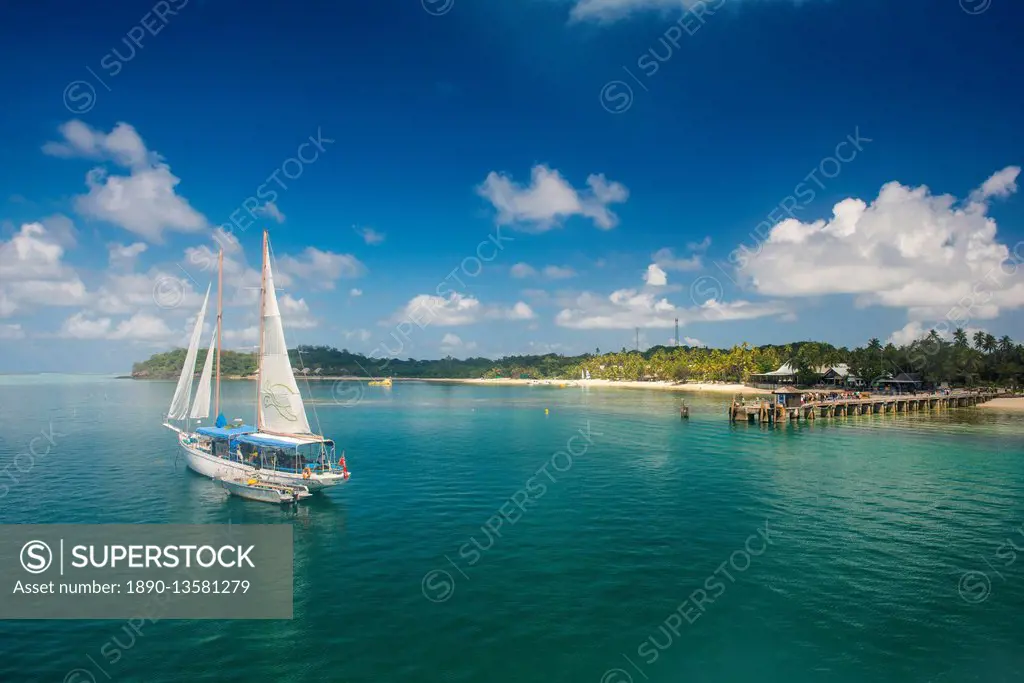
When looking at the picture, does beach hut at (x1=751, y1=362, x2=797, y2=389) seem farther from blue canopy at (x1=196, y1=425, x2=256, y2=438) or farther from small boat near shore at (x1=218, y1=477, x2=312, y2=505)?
small boat near shore at (x1=218, y1=477, x2=312, y2=505)

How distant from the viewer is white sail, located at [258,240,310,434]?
39219 mm

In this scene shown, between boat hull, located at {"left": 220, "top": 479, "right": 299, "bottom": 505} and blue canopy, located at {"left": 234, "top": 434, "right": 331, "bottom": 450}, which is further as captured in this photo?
blue canopy, located at {"left": 234, "top": 434, "right": 331, "bottom": 450}

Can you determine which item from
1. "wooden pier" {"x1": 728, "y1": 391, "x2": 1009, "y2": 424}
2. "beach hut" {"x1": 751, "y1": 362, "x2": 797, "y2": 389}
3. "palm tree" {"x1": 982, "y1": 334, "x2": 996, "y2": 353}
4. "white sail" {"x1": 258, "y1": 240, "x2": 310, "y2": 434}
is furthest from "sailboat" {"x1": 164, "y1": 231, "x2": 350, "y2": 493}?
"palm tree" {"x1": 982, "y1": 334, "x2": 996, "y2": 353}

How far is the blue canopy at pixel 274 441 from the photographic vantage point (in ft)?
123

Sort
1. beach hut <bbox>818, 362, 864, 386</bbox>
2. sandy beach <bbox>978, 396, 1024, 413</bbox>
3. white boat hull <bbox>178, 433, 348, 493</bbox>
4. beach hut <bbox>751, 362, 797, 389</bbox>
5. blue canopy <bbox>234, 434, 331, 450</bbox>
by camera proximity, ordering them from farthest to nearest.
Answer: beach hut <bbox>751, 362, 797, 389</bbox> < beach hut <bbox>818, 362, 864, 386</bbox> < sandy beach <bbox>978, 396, 1024, 413</bbox> < blue canopy <bbox>234, 434, 331, 450</bbox> < white boat hull <bbox>178, 433, 348, 493</bbox>

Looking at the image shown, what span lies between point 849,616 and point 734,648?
5.48 metres

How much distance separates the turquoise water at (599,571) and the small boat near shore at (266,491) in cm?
75

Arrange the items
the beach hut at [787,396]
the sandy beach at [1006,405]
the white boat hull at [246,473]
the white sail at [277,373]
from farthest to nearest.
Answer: the sandy beach at [1006,405] → the beach hut at [787,396] → the white sail at [277,373] → the white boat hull at [246,473]

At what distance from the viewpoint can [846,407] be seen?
97.9 metres

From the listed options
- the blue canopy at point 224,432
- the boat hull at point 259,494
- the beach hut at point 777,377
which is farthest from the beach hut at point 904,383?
the boat hull at point 259,494

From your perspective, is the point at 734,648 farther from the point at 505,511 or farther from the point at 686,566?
the point at 505,511

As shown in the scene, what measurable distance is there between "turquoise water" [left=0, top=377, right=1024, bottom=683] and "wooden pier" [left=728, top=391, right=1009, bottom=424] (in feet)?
93.2

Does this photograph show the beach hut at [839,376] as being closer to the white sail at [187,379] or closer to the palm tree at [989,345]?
the palm tree at [989,345]

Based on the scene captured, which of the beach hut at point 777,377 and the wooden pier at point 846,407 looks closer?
the wooden pier at point 846,407
